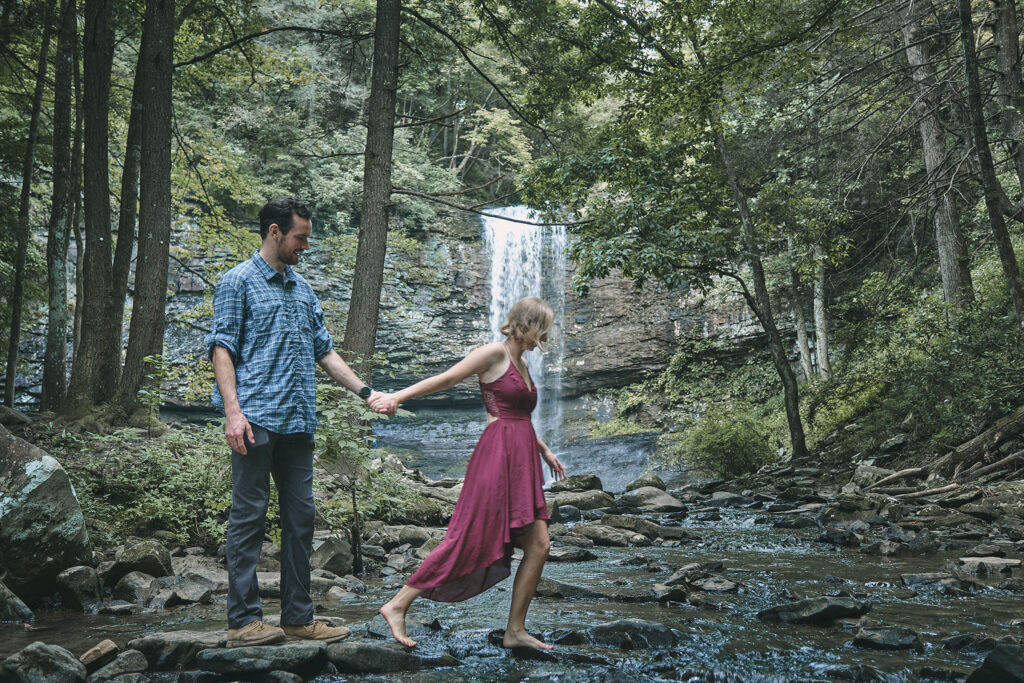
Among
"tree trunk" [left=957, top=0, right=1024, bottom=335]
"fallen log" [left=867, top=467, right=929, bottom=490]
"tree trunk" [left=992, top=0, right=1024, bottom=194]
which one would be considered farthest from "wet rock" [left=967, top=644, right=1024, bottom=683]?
"fallen log" [left=867, top=467, right=929, bottom=490]

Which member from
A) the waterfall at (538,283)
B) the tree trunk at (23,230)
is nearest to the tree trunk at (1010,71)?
the tree trunk at (23,230)

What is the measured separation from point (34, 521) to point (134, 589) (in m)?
0.82

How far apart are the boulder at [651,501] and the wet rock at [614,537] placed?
9.73ft

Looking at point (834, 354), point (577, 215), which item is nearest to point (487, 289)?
point (834, 354)

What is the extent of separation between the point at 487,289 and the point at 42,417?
2115 cm

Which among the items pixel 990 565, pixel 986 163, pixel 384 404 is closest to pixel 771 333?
pixel 986 163

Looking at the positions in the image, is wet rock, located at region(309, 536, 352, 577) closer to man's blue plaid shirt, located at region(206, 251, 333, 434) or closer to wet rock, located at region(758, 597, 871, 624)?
man's blue plaid shirt, located at region(206, 251, 333, 434)

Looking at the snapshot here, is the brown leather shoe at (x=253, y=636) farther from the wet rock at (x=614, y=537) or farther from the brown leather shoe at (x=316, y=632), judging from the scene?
the wet rock at (x=614, y=537)

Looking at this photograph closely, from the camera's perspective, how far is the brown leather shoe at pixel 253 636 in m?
3.24

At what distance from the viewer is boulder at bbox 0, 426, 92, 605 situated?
4426 millimetres

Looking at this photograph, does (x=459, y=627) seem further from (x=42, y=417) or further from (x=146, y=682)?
(x=42, y=417)

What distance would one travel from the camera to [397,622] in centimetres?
352

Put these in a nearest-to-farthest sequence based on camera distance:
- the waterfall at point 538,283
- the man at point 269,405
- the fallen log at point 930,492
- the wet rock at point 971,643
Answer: the man at point 269,405 → the wet rock at point 971,643 → the fallen log at point 930,492 → the waterfall at point 538,283

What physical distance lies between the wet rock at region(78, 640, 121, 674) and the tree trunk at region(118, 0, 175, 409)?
6150 mm
